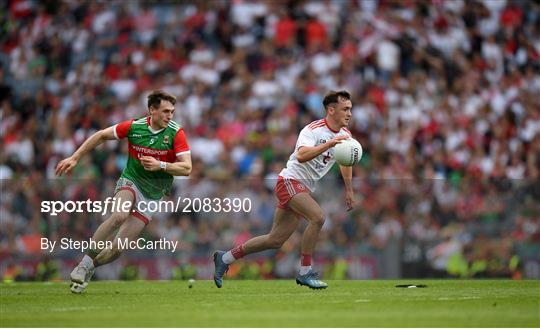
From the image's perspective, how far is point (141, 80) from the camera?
1024 inches

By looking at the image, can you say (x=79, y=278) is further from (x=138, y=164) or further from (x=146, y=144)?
(x=146, y=144)

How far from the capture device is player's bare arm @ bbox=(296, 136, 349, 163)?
13883mm

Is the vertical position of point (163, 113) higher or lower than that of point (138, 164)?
higher

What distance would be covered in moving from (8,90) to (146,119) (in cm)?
1283

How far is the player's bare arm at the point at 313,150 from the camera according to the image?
13.9 metres

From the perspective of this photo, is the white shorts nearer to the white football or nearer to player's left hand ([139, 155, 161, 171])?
player's left hand ([139, 155, 161, 171])

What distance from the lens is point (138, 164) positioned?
14.3 meters

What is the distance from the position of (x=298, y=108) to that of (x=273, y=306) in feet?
40.8

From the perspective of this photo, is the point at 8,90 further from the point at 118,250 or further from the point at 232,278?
the point at 118,250

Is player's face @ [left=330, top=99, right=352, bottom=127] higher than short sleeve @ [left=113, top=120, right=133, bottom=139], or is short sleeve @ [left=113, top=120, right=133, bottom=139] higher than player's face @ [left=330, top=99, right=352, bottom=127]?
player's face @ [left=330, top=99, right=352, bottom=127]

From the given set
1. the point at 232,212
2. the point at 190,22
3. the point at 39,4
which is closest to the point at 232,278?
the point at 232,212

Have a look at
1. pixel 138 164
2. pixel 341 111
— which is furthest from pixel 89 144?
pixel 341 111

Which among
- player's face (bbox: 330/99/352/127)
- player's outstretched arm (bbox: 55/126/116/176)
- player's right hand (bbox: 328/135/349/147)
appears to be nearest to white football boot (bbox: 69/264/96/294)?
player's outstretched arm (bbox: 55/126/116/176)

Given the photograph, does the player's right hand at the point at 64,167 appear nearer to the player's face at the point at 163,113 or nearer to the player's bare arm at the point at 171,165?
the player's bare arm at the point at 171,165
